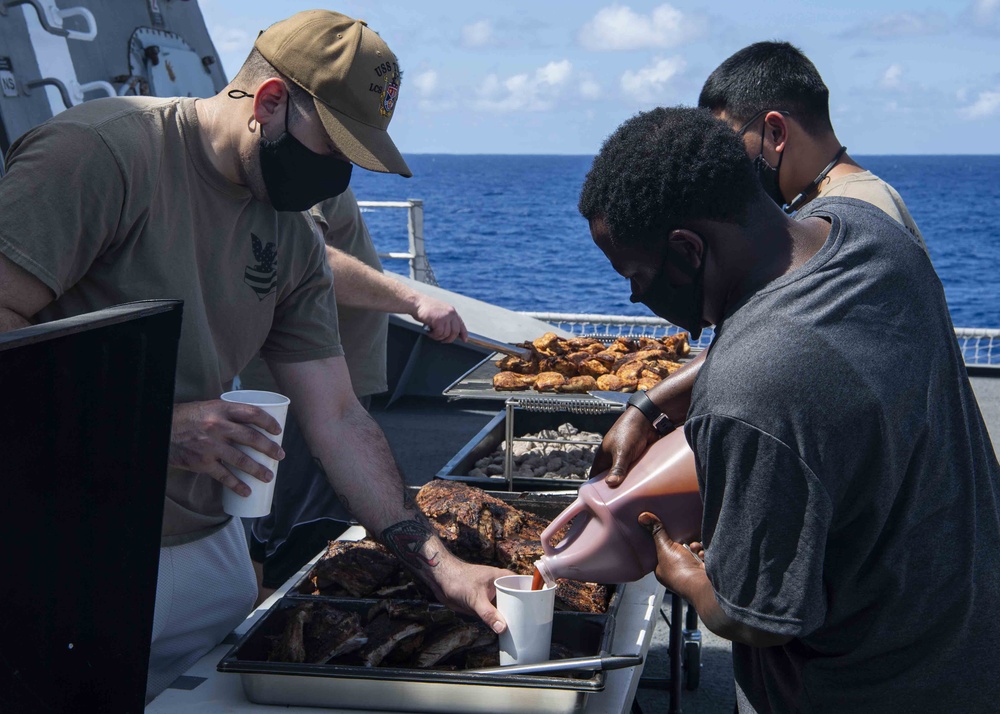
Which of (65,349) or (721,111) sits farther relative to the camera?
(721,111)

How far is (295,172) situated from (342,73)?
283 mm

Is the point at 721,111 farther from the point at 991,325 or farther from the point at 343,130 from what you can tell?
the point at 991,325

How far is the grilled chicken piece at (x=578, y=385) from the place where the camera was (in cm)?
430

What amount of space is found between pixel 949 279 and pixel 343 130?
4244 cm

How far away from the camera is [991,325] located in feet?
96.4

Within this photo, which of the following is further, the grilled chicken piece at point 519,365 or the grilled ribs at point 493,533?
the grilled chicken piece at point 519,365

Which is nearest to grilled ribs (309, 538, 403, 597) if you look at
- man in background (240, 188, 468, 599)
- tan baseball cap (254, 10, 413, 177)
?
tan baseball cap (254, 10, 413, 177)

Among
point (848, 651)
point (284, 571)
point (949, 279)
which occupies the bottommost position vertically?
point (949, 279)

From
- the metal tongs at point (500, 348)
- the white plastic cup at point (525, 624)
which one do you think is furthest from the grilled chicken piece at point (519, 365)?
the white plastic cup at point (525, 624)

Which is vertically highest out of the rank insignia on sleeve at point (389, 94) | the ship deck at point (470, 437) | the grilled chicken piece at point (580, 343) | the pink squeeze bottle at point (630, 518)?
the rank insignia on sleeve at point (389, 94)

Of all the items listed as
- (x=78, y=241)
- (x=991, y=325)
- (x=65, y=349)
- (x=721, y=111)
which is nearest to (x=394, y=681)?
(x=65, y=349)

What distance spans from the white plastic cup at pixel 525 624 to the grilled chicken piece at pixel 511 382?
86.5 inches

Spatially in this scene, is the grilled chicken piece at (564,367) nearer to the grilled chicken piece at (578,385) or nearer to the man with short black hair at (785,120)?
the grilled chicken piece at (578,385)

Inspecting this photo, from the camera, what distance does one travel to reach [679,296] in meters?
1.89
